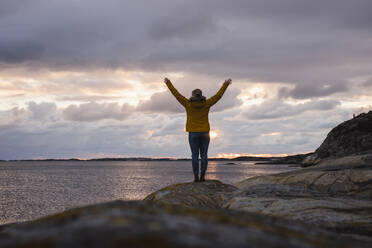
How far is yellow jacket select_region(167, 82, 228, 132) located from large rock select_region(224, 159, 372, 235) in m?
2.94

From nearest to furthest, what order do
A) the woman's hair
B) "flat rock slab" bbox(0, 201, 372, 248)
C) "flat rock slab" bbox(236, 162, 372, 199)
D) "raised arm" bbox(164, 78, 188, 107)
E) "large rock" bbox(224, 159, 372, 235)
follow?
"flat rock slab" bbox(0, 201, 372, 248) < "large rock" bbox(224, 159, 372, 235) < "flat rock slab" bbox(236, 162, 372, 199) < the woman's hair < "raised arm" bbox(164, 78, 188, 107)

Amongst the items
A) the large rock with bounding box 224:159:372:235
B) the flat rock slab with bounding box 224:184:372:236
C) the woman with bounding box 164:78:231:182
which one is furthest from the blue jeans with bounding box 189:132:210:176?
the flat rock slab with bounding box 224:184:372:236

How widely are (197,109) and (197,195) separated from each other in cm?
271

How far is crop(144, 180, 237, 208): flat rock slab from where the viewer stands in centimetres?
930

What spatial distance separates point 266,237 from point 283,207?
4.67m

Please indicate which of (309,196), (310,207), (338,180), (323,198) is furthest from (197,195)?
(338,180)

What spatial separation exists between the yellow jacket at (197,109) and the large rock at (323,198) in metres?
2.94

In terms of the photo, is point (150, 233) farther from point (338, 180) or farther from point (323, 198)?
point (338, 180)

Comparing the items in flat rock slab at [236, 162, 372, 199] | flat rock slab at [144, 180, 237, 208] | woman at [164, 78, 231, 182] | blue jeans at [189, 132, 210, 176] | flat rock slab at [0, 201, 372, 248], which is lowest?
flat rock slab at [144, 180, 237, 208]

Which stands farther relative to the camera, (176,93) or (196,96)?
(176,93)

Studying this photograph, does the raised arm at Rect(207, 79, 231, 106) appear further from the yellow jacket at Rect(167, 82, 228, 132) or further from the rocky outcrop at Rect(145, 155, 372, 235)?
the rocky outcrop at Rect(145, 155, 372, 235)

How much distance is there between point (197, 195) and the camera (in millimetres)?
9727

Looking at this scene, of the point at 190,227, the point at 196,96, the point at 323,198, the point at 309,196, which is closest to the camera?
the point at 190,227

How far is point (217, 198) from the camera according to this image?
9.64 m
